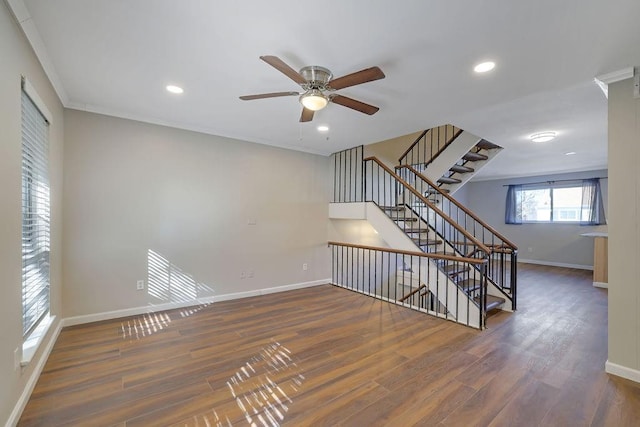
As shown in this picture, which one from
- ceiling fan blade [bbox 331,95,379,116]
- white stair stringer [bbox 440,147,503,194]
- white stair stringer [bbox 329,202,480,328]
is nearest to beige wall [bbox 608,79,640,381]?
white stair stringer [bbox 329,202,480,328]

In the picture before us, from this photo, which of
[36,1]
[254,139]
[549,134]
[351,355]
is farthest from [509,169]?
[36,1]

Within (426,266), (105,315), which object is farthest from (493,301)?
(105,315)

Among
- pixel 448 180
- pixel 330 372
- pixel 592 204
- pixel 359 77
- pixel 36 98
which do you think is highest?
pixel 359 77

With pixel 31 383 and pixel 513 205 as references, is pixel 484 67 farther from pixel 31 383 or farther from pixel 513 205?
pixel 513 205

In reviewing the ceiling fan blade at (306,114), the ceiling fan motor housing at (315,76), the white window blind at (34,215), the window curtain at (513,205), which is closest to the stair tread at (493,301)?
the ceiling fan blade at (306,114)

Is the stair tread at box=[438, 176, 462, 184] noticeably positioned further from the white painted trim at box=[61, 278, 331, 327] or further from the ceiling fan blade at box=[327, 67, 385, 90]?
the ceiling fan blade at box=[327, 67, 385, 90]

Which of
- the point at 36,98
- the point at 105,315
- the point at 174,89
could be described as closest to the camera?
the point at 36,98

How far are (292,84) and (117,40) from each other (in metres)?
1.36

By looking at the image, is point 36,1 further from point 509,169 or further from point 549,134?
point 509,169

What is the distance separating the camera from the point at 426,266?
4055mm

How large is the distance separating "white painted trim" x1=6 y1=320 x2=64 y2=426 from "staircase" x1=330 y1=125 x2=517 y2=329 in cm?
392

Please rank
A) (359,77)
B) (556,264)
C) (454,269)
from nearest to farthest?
(359,77) → (454,269) → (556,264)

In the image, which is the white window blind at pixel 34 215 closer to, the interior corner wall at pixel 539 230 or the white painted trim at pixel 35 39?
the white painted trim at pixel 35 39

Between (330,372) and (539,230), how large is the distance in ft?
26.9
